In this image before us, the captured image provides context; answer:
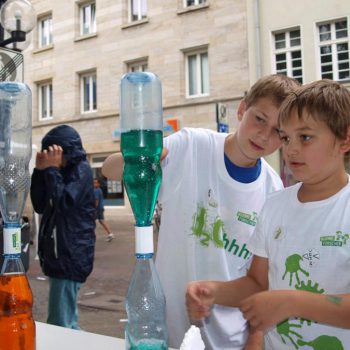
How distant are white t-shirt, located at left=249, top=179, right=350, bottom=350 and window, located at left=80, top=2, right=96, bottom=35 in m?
15.4

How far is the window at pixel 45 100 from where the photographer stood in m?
16.8

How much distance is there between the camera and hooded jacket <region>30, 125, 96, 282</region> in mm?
3020

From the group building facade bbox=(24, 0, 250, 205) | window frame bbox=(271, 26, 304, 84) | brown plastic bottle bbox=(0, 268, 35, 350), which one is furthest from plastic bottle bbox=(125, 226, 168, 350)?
window frame bbox=(271, 26, 304, 84)

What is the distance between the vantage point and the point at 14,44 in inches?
142

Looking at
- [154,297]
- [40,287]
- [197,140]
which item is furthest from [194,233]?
[40,287]

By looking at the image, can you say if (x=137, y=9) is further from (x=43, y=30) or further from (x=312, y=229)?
(x=312, y=229)

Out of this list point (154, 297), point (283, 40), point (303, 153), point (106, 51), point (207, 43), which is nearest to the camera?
point (154, 297)

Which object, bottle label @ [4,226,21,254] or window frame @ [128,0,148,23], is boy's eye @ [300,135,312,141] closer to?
bottle label @ [4,226,21,254]

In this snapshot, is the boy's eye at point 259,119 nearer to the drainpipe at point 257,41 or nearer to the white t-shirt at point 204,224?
the white t-shirt at point 204,224

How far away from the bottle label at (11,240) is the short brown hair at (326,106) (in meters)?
0.77

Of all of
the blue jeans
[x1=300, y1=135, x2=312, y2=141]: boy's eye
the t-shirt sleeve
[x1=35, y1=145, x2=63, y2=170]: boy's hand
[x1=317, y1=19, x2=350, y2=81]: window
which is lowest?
the blue jeans

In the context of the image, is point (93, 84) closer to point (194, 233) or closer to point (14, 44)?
point (14, 44)

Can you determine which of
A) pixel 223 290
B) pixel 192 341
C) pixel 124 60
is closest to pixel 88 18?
pixel 124 60

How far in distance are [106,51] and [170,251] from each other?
14.2 metres
